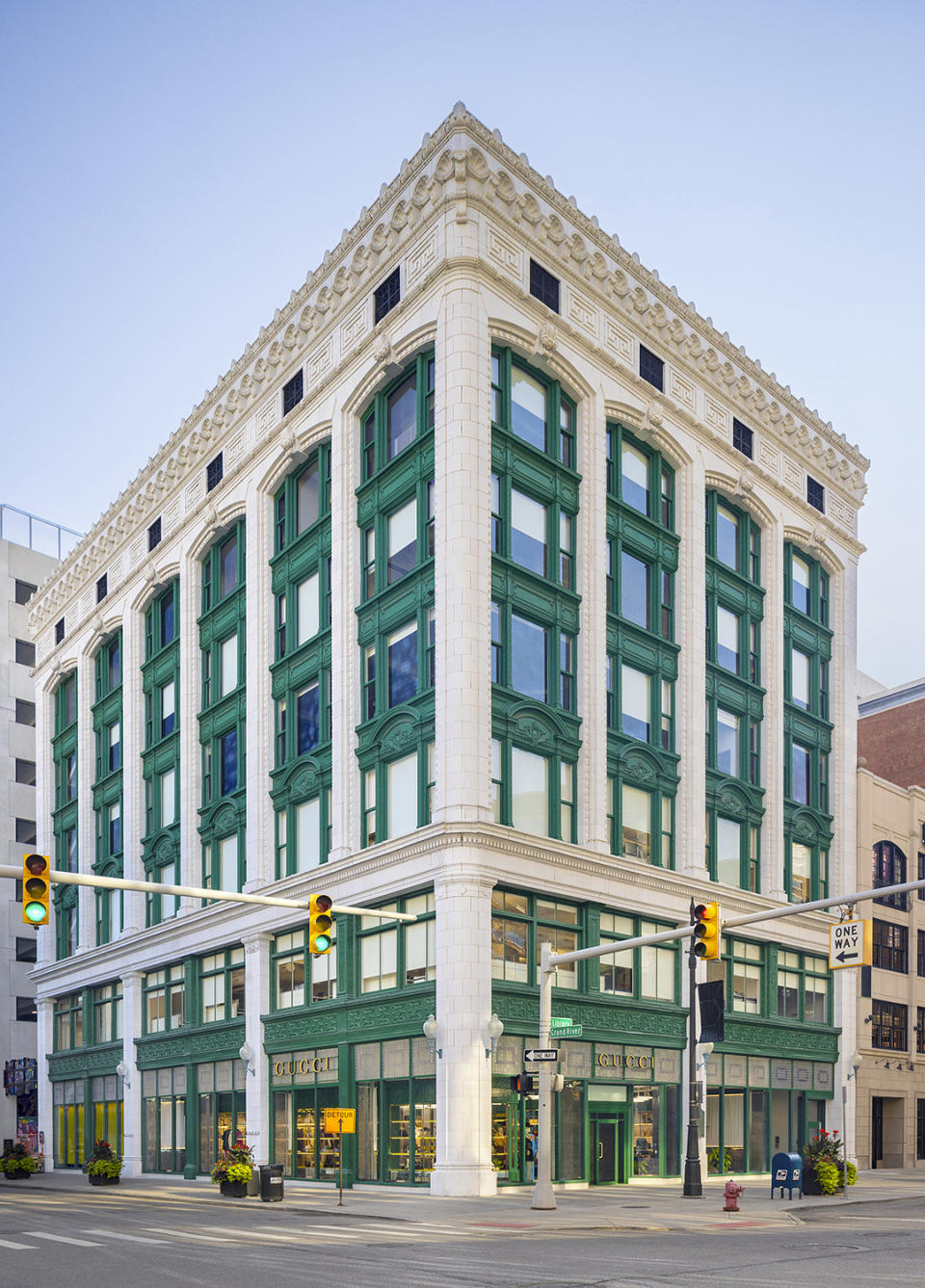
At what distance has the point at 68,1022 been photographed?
2680 inches

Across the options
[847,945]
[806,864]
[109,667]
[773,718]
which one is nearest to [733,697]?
[773,718]

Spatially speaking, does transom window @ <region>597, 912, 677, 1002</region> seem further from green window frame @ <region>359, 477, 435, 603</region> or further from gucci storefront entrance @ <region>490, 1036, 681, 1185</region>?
green window frame @ <region>359, 477, 435, 603</region>

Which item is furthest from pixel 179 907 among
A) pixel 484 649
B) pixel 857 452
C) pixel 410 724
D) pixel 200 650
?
pixel 857 452

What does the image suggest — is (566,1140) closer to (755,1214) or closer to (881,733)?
(755,1214)

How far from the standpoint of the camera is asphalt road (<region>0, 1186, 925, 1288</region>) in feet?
62.0

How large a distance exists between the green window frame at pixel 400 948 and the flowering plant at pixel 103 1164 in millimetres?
14743

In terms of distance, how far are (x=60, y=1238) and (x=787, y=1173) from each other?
19863mm

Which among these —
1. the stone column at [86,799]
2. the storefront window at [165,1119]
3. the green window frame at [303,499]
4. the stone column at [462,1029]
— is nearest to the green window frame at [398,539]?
the green window frame at [303,499]

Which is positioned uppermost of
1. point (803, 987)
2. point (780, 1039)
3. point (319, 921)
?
point (319, 921)

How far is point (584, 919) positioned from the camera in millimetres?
43344

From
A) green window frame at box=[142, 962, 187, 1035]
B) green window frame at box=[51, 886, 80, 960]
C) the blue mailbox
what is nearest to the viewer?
the blue mailbox

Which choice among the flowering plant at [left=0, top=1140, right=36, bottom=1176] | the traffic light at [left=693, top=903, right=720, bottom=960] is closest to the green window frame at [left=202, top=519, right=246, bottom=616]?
the flowering plant at [left=0, top=1140, right=36, bottom=1176]

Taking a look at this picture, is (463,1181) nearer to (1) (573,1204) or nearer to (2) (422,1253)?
(1) (573,1204)

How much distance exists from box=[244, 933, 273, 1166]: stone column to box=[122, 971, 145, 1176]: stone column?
11811mm
